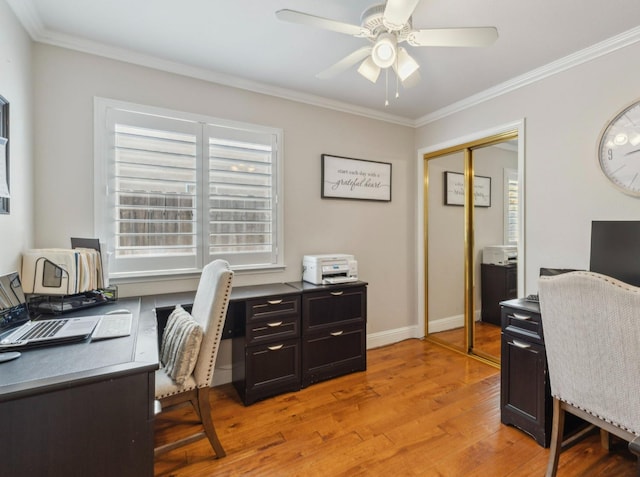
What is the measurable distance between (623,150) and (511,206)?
0.90 m

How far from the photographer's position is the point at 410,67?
5.78 feet

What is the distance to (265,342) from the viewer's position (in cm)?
241

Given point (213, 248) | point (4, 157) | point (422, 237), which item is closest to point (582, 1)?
point (422, 237)

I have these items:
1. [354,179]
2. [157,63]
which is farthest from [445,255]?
[157,63]

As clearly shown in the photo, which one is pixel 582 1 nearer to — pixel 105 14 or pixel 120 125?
pixel 105 14

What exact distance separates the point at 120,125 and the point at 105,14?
2.25ft

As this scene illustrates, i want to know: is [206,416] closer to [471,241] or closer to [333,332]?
[333,332]

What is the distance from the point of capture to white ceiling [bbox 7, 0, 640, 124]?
6.02 ft

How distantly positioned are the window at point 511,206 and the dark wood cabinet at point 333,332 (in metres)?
1.42

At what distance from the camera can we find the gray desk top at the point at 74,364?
1.00m

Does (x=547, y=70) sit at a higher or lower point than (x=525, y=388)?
higher

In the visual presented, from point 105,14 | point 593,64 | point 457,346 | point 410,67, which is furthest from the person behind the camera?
point 457,346

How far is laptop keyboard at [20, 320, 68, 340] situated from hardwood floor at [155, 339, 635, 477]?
931 millimetres

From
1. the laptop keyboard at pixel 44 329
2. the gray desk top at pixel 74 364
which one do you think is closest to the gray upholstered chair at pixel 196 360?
the gray desk top at pixel 74 364
